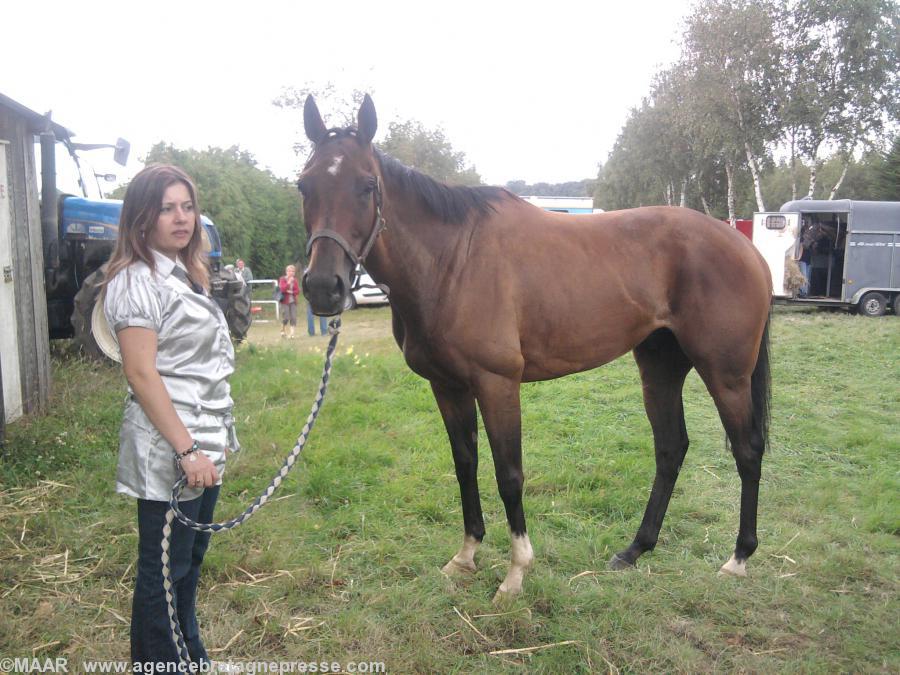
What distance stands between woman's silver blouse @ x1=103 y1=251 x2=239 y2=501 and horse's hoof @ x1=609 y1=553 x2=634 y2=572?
2.12 metres

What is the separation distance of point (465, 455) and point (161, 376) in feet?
5.49

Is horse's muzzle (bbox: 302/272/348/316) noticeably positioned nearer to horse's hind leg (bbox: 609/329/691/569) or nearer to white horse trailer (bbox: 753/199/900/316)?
horse's hind leg (bbox: 609/329/691/569)

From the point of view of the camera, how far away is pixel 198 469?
1801 mm

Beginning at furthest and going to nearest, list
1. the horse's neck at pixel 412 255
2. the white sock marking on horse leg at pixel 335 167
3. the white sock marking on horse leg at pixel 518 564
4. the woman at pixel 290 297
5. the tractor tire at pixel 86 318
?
the woman at pixel 290 297 < the tractor tire at pixel 86 318 < the white sock marking on horse leg at pixel 518 564 < the horse's neck at pixel 412 255 < the white sock marking on horse leg at pixel 335 167

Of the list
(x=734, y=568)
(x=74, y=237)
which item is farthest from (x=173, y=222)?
(x=74, y=237)

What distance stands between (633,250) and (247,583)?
8.30 ft

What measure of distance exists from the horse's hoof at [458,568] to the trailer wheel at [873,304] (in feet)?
47.1

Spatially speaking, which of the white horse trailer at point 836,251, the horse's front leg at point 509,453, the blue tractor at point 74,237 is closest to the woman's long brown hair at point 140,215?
the horse's front leg at point 509,453

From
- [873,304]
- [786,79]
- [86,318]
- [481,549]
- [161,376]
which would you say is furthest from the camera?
[786,79]

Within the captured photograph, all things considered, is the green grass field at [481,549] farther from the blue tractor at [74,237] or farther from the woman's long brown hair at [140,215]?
the woman's long brown hair at [140,215]

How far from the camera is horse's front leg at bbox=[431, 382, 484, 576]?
3062 millimetres

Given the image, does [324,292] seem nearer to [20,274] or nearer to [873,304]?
[20,274]

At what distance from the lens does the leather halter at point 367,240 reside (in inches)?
92.4

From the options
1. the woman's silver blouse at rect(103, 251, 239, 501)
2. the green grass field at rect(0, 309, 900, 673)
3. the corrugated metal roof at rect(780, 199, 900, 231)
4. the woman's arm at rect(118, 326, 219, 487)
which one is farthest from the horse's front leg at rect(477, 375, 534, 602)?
the corrugated metal roof at rect(780, 199, 900, 231)
